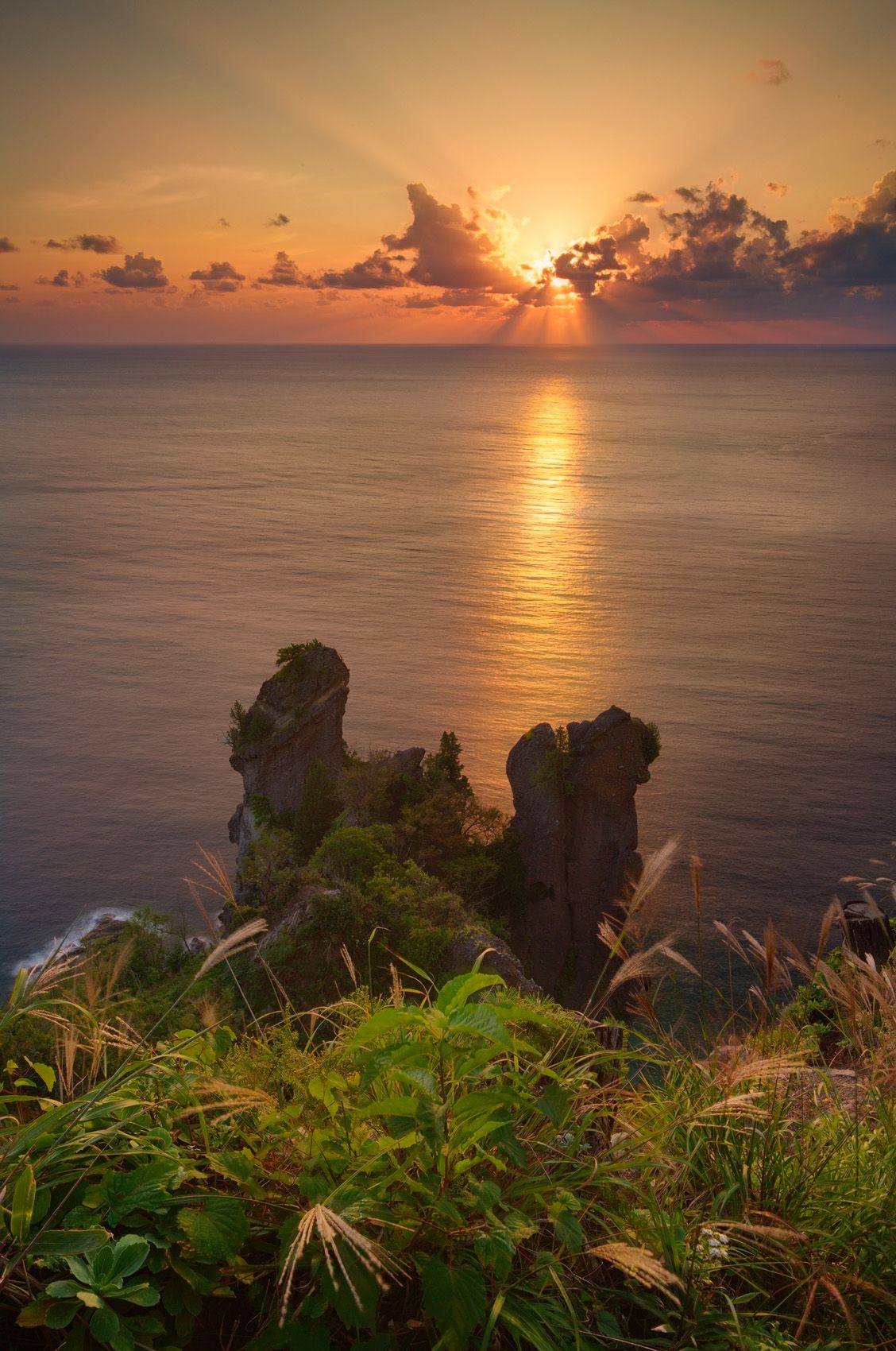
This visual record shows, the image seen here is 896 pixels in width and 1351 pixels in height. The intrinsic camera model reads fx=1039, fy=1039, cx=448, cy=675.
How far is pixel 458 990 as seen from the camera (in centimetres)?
313

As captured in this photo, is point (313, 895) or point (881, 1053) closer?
point (881, 1053)

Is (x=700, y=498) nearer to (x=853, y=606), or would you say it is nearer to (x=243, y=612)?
(x=853, y=606)

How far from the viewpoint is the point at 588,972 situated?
35719 millimetres

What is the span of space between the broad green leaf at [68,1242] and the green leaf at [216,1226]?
217 mm

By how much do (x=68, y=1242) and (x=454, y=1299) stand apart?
1045mm

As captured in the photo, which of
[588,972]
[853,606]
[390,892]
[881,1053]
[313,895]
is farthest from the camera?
[853,606]

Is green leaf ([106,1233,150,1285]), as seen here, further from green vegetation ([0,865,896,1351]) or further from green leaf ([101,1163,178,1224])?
green leaf ([101,1163,178,1224])

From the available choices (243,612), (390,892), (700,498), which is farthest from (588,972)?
(700,498)

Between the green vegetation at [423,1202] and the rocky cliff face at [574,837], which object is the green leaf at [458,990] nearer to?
the green vegetation at [423,1202]

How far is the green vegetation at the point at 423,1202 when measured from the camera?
281 centimetres

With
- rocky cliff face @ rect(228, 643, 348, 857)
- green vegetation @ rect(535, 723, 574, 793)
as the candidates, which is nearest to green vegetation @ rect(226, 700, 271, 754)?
rocky cliff face @ rect(228, 643, 348, 857)

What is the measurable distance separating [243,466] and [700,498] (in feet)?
256

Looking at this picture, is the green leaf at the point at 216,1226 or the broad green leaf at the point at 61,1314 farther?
the green leaf at the point at 216,1226

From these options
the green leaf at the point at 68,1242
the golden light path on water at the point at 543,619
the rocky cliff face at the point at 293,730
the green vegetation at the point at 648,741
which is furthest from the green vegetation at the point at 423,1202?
the golden light path on water at the point at 543,619
